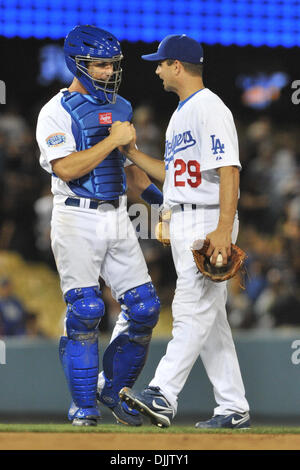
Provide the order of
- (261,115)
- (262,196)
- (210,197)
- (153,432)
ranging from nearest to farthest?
1. (153,432)
2. (210,197)
3. (262,196)
4. (261,115)

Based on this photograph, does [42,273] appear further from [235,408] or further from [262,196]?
[235,408]

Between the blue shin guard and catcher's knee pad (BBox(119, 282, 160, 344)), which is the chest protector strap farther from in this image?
the blue shin guard

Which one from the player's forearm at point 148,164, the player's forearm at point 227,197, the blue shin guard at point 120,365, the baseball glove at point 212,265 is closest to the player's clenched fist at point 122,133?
A: the player's forearm at point 148,164

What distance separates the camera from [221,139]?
4.35m

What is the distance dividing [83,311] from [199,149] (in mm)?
985

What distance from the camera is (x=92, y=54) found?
4695 mm

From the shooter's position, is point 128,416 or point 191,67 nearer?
point 191,67

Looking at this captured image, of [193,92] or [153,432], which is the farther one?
[193,92]

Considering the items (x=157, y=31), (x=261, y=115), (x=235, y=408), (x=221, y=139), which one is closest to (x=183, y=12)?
(x=157, y=31)

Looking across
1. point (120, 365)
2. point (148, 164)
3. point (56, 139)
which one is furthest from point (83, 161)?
point (120, 365)

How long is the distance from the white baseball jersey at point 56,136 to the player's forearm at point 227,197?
80cm

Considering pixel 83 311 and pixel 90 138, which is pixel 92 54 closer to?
pixel 90 138

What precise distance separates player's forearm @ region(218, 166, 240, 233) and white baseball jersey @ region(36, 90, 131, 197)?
805mm

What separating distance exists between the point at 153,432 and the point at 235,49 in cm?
625
